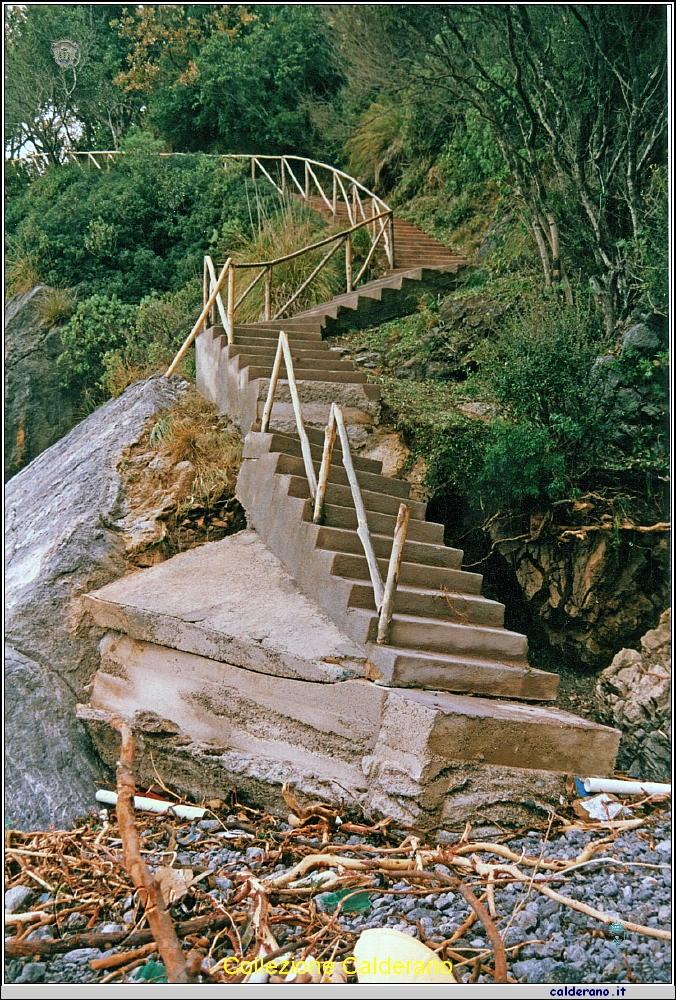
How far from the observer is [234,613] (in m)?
4.83

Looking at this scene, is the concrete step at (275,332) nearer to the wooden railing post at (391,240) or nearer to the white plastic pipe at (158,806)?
the wooden railing post at (391,240)

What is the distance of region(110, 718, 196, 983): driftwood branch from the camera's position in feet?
10.1

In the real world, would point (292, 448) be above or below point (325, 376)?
below

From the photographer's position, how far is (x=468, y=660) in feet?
14.9

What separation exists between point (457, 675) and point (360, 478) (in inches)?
76.8

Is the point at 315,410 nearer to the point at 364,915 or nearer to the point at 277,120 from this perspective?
the point at 277,120

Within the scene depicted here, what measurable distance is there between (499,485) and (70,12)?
4272 mm

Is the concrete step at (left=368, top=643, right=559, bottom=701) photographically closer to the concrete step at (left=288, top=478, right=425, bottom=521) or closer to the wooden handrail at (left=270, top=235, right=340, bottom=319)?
the concrete step at (left=288, top=478, right=425, bottom=521)

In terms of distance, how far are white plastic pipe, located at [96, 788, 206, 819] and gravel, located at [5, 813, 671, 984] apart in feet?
1.79

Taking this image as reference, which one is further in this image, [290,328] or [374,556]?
[290,328]

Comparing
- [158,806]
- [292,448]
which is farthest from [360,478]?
[158,806]

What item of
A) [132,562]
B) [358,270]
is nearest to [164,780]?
[132,562]

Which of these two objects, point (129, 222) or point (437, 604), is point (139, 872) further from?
point (129, 222)

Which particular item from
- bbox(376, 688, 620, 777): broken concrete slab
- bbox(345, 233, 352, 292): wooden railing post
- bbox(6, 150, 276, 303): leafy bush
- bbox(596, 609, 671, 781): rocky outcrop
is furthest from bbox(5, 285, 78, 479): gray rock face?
bbox(596, 609, 671, 781): rocky outcrop
